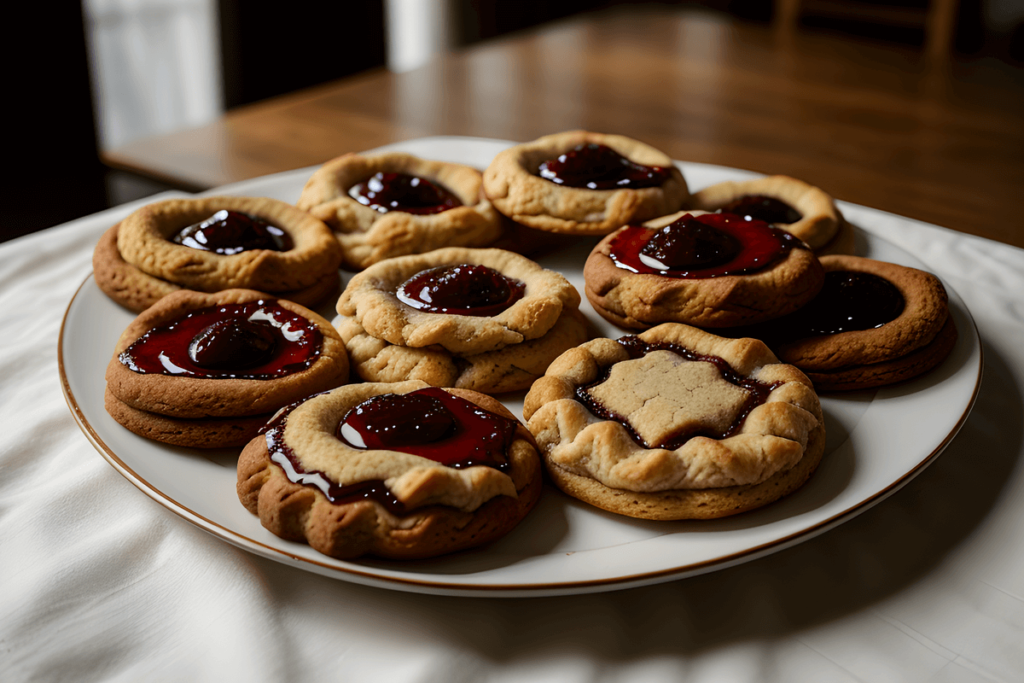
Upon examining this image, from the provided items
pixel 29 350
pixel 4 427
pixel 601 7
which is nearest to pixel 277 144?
pixel 29 350

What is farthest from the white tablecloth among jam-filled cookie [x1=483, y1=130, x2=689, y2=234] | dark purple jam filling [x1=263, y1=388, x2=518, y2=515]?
jam-filled cookie [x1=483, y1=130, x2=689, y2=234]

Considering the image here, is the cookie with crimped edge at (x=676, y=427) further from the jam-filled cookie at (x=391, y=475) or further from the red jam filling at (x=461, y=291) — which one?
the red jam filling at (x=461, y=291)

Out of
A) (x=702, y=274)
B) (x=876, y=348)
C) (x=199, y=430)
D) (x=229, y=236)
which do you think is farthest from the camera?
(x=229, y=236)

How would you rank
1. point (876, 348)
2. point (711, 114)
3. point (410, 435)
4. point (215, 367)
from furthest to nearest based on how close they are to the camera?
1. point (711, 114)
2. point (876, 348)
3. point (215, 367)
4. point (410, 435)

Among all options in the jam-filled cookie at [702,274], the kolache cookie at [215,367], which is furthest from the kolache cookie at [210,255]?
the jam-filled cookie at [702,274]

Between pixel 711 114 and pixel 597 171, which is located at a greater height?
pixel 597 171

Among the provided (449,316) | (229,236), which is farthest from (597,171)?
(229,236)

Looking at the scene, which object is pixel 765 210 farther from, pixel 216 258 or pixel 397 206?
pixel 216 258
